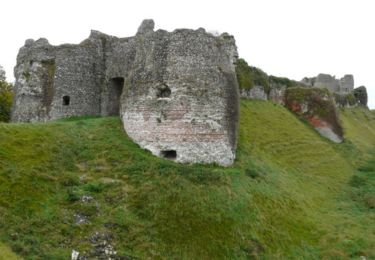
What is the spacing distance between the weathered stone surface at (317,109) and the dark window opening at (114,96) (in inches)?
649

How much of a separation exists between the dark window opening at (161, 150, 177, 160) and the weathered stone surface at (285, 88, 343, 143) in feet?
62.1

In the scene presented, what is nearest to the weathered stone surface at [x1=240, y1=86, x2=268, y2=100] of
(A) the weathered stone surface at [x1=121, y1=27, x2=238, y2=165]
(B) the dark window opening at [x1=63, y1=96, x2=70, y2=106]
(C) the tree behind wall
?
(A) the weathered stone surface at [x1=121, y1=27, x2=238, y2=165]

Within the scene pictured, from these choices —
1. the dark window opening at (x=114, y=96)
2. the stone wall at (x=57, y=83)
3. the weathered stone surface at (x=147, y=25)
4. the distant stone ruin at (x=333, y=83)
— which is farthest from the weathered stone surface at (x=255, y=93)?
the distant stone ruin at (x=333, y=83)

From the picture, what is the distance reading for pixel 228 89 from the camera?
808 inches

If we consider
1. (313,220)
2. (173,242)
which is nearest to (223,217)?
(173,242)

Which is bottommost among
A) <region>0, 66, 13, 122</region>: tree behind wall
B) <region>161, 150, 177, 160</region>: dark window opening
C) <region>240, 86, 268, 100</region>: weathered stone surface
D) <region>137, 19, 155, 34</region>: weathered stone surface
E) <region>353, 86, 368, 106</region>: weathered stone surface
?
<region>161, 150, 177, 160</region>: dark window opening

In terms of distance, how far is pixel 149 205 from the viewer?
16391mm

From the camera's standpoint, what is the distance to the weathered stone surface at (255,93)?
109ft

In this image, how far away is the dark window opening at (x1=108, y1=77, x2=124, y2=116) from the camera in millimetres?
25322

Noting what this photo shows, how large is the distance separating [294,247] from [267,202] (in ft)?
7.89

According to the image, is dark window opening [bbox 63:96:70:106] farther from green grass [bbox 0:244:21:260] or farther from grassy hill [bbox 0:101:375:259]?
green grass [bbox 0:244:21:260]

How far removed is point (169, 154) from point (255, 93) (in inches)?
631

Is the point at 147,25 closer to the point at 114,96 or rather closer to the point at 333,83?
the point at 114,96

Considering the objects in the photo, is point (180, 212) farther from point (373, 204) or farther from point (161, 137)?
point (373, 204)
